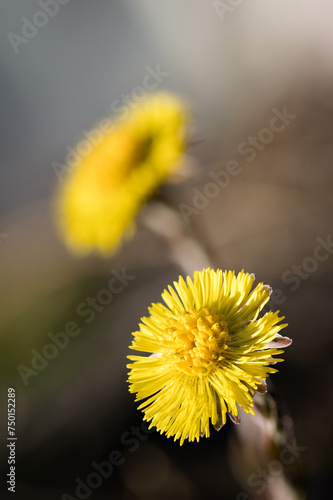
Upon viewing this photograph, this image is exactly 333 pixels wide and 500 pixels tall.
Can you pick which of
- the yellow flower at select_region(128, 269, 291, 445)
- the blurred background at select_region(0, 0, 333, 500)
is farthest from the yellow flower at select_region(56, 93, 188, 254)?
the yellow flower at select_region(128, 269, 291, 445)

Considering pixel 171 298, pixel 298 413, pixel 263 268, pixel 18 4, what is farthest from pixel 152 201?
pixel 18 4

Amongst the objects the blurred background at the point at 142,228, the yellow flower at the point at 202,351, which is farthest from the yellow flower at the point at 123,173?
the yellow flower at the point at 202,351

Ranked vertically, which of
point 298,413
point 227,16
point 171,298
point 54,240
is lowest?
point 298,413

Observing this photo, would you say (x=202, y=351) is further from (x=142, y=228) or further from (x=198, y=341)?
(x=142, y=228)

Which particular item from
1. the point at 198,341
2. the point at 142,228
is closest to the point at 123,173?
the point at 142,228

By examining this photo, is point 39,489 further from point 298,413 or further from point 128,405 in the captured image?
point 298,413

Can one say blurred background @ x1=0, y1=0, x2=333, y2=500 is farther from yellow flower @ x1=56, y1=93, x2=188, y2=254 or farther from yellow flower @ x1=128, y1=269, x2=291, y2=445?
yellow flower @ x1=128, y1=269, x2=291, y2=445
